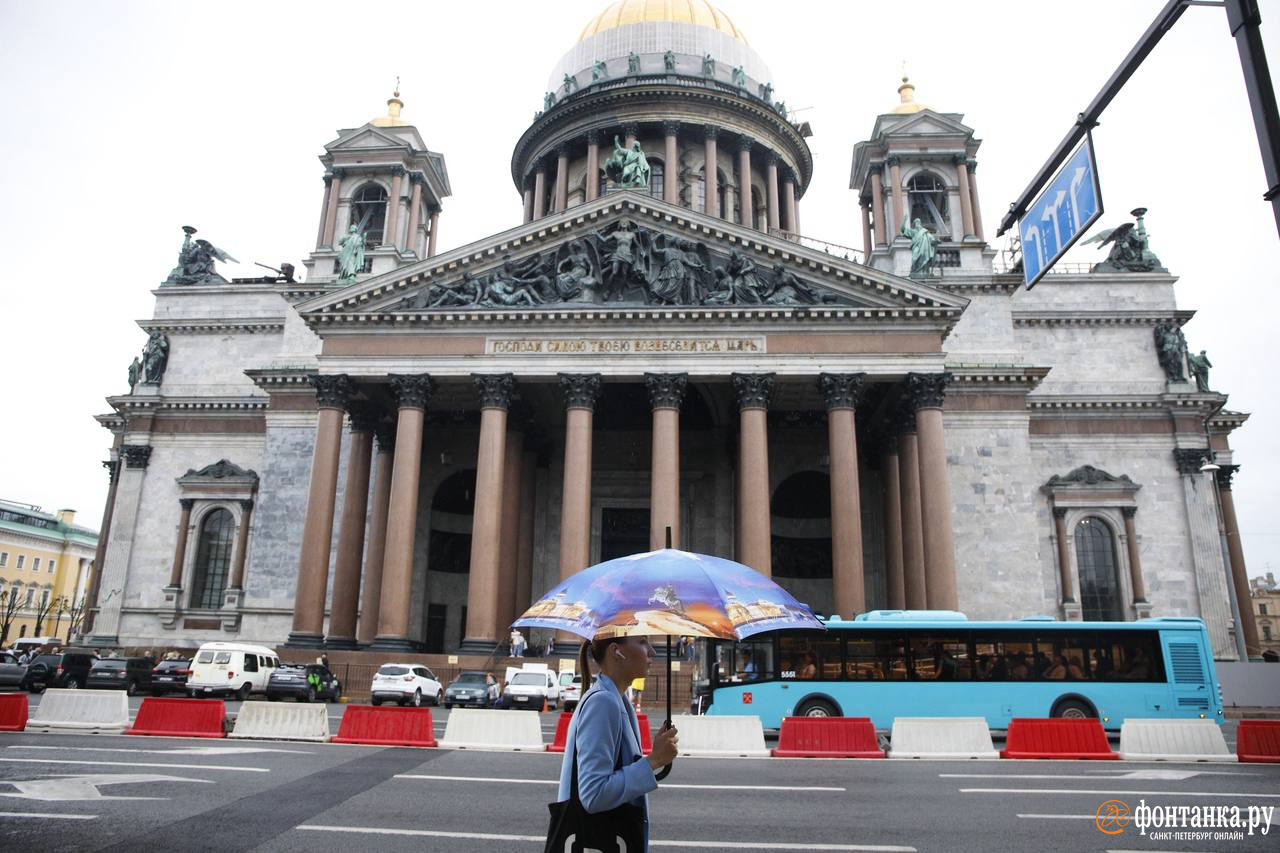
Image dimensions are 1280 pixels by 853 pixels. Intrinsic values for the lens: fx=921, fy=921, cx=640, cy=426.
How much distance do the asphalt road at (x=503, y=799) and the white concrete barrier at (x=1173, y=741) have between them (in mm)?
725

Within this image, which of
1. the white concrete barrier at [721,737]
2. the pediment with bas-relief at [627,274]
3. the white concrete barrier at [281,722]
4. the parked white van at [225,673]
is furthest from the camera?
the pediment with bas-relief at [627,274]

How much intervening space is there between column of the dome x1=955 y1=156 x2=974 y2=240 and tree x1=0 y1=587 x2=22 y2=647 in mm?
86390

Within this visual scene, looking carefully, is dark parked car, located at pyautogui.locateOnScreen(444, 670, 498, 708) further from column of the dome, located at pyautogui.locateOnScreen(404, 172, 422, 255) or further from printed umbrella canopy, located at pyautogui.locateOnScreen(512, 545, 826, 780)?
column of the dome, located at pyautogui.locateOnScreen(404, 172, 422, 255)

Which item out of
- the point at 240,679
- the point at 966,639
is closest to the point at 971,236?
the point at 966,639

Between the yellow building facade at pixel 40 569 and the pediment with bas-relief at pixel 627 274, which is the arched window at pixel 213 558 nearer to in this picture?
the pediment with bas-relief at pixel 627 274

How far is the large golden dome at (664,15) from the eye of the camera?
62091 mm

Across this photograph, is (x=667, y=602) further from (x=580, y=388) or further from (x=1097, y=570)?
(x=1097, y=570)

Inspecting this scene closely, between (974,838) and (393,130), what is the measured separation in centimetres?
4688

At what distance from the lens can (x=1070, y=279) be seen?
44781mm

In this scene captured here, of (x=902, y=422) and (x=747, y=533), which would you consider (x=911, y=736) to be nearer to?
(x=747, y=533)

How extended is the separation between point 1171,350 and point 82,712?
145ft

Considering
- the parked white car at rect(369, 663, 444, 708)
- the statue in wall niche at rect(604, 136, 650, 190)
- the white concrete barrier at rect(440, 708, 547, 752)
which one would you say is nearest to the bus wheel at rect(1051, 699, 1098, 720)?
the white concrete barrier at rect(440, 708, 547, 752)

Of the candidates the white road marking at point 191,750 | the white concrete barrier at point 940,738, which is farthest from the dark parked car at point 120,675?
the white concrete barrier at point 940,738

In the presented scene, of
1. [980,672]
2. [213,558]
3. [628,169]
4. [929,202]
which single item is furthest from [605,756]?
[929,202]
